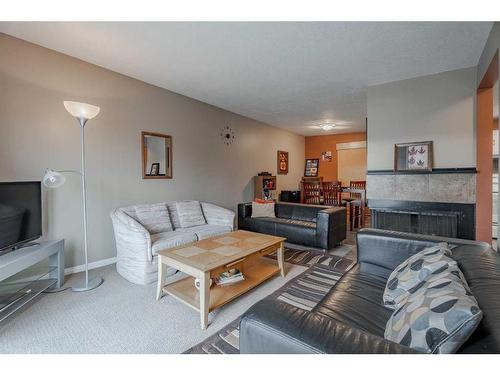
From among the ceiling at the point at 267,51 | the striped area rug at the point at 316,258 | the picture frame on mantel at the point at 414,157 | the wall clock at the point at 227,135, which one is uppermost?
the ceiling at the point at 267,51

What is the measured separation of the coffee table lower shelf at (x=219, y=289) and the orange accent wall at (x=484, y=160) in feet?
8.42

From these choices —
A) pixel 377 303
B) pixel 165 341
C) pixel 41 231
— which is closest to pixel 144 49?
pixel 41 231

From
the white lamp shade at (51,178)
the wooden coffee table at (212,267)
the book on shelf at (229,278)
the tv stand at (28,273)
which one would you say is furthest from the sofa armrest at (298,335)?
the white lamp shade at (51,178)

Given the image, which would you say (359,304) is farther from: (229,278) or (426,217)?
(426,217)

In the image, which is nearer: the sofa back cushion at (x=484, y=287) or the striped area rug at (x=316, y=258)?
the sofa back cushion at (x=484, y=287)

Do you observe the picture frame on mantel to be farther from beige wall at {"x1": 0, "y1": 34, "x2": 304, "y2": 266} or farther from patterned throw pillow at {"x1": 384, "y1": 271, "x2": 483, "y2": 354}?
beige wall at {"x1": 0, "y1": 34, "x2": 304, "y2": 266}

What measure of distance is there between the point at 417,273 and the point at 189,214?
9.43 ft

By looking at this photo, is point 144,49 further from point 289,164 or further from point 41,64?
point 289,164

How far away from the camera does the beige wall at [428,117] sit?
2957mm

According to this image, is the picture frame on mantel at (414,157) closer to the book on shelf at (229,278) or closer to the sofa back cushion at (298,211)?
the sofa back cushion at (298,211)

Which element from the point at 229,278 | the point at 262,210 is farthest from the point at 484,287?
the point at 262,210

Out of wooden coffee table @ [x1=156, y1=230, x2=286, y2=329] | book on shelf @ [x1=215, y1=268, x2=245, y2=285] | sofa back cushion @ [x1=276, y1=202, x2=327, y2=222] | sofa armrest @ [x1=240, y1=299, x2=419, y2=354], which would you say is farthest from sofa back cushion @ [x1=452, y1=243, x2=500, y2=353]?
sofa back cushion @ [x1=276, y1=202, x2=327, y2=222]

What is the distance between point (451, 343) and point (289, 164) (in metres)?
6.43

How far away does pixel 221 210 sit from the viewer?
12.3 feet
